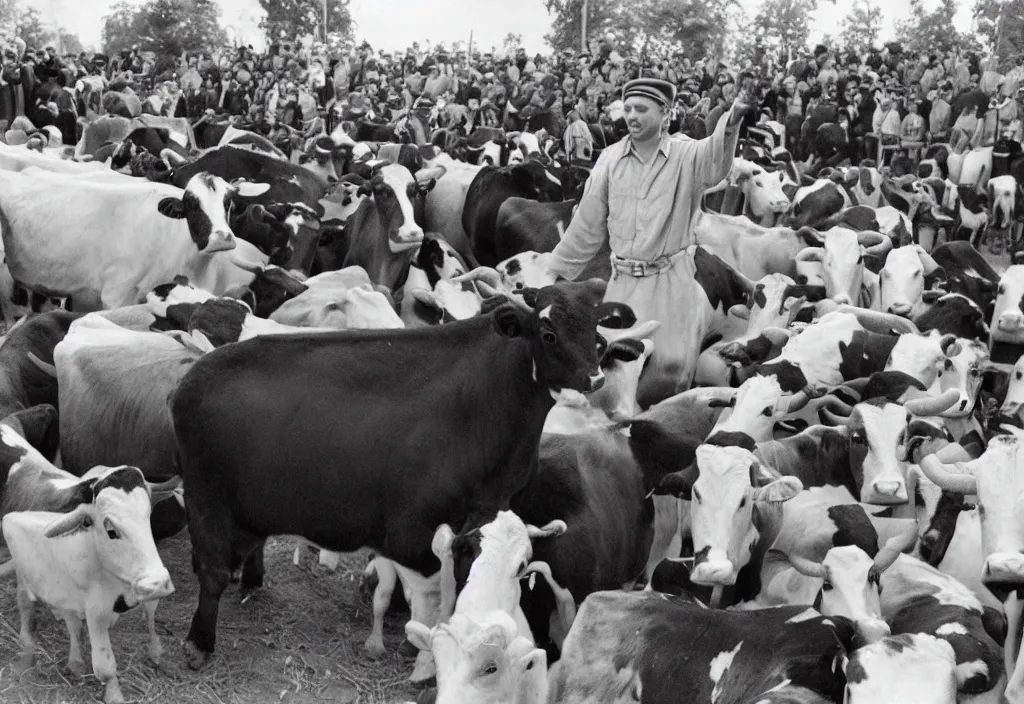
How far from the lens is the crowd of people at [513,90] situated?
21797mm

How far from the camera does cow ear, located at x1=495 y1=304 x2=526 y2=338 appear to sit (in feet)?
16.5

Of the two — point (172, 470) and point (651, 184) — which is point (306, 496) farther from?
point (651, 184)

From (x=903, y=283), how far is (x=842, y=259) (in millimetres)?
465

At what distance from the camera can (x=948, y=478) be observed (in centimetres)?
554

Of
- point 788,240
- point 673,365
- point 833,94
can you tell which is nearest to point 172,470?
point 673,365

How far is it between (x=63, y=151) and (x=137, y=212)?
765 centimetres

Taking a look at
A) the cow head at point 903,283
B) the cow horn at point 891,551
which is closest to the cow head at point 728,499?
the cow horn at point 891,551

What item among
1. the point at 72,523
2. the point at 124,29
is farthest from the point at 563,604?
the point at 124,29

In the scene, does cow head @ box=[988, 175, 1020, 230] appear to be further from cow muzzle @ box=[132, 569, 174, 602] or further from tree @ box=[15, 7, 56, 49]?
tree @ box=[15, 7, 56, 49]

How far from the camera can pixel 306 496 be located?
5145 mm

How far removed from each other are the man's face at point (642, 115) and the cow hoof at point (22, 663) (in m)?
3.74

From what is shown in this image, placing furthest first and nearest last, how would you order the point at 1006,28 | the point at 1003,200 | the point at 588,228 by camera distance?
1. the point at 1006,28
2. the point at 1003,200
3. the point at 588,228

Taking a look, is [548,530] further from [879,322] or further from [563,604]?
[879,322]

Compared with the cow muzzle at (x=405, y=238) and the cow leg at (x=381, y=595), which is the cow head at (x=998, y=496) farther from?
the cow muzzle at (x=405, y=238)
